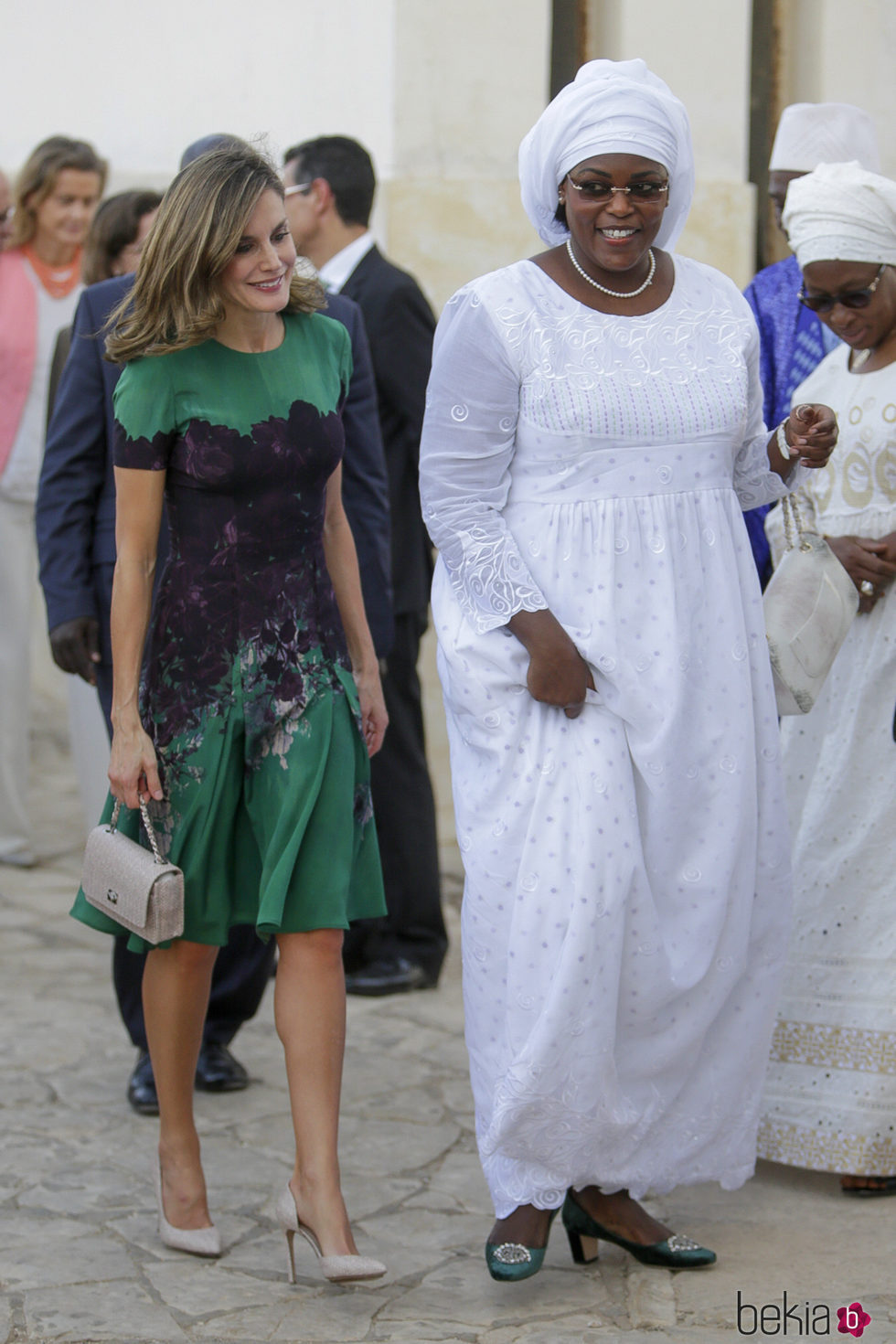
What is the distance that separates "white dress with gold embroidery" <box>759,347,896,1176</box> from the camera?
151 inches

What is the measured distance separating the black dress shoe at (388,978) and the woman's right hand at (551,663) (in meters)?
2.26

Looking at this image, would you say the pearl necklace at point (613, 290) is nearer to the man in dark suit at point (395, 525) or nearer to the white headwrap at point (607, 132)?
the white headwrap at point (607, 132)

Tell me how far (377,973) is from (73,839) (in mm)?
2400

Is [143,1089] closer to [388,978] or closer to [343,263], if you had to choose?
[388,978]

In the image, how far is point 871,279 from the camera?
12.5ft

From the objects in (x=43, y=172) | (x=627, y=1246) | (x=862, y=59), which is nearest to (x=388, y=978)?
(x=627, y=1246)

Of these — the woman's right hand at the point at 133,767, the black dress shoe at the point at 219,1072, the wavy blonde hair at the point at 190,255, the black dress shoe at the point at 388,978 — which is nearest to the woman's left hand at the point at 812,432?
the wavy blonde hair at the point at 190,255

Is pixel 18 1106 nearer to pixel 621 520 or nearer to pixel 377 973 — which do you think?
pixel 377 973

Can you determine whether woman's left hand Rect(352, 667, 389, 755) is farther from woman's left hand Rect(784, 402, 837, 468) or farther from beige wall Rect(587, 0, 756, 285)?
beige wall Rect(587, 0, 756, 285)

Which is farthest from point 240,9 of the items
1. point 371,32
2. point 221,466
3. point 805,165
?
point 221,466

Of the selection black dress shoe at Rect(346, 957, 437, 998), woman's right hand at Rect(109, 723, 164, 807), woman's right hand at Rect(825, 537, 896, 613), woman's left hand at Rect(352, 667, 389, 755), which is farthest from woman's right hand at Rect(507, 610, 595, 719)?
black dress shoe at Rect(346, 957, 437, 998)

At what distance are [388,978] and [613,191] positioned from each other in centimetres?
274

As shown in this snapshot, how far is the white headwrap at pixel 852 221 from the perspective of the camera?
3.79m

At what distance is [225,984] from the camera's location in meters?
4.49
